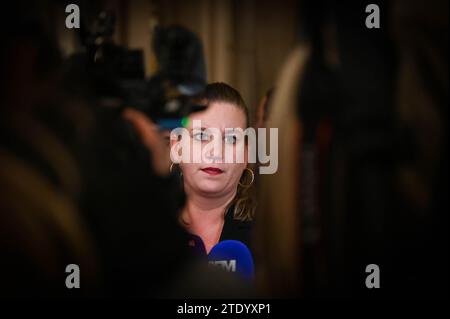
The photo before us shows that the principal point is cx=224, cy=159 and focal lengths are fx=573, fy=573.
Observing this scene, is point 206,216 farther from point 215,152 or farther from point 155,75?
point 155,75

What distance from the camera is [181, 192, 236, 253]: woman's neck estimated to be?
2.31m

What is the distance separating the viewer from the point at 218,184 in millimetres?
2314

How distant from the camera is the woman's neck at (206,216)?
2.31m

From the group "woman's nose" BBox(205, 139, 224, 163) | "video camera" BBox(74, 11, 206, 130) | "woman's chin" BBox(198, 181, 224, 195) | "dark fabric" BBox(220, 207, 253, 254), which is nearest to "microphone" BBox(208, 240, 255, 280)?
"dark fabric" BBox(220, 207, 253, 254)

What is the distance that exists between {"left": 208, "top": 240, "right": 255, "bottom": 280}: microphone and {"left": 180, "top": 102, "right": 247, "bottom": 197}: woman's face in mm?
214

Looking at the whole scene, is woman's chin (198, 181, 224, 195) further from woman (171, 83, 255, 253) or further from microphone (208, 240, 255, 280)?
microphone (208, 240, 255, 280)

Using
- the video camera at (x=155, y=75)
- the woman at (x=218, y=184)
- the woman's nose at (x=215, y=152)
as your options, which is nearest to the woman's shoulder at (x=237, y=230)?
the woman at (x=218, y=184)

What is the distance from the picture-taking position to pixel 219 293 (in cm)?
231

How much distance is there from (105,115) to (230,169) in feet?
1.79

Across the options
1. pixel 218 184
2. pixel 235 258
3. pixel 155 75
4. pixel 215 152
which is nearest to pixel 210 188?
pixel 218 184

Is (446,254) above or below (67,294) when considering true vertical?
above
